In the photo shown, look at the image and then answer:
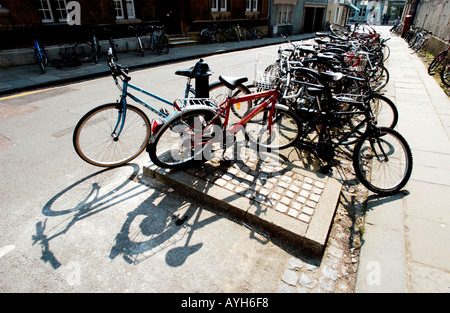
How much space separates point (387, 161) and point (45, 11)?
44.1 feet

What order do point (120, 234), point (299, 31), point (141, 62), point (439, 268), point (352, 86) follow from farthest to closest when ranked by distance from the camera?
point (299, 31), point (141, 62), point (352, 86), point (120, 234), point (439, 268)

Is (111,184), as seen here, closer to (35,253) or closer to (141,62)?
(35,253)

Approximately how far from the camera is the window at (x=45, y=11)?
10453 millimetres

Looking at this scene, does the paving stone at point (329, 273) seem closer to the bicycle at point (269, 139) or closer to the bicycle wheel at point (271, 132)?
the bicycle at point (269, 139)

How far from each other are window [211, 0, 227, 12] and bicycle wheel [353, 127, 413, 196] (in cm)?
1851

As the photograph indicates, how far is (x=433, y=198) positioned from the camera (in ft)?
10.6

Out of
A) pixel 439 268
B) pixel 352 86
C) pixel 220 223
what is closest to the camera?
pixel 439 268

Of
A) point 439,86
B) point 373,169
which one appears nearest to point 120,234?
point 373,169

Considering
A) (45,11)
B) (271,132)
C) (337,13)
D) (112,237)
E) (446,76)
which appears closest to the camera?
(112,237)

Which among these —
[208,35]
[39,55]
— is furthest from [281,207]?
[208,35]

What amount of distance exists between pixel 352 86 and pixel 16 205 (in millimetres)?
5568

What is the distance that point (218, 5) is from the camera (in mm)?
18906

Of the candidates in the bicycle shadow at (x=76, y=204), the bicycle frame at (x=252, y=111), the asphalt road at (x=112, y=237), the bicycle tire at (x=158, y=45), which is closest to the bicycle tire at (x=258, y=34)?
the bicycle tire at (x=158, y=45)

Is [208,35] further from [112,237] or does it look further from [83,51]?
[112,237]
